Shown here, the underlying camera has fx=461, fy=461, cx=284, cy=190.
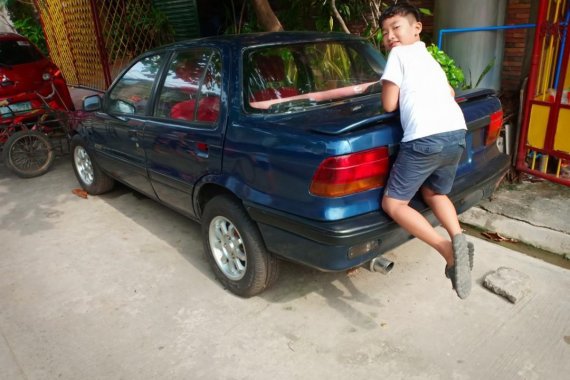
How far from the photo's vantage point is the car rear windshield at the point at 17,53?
23.0 feet

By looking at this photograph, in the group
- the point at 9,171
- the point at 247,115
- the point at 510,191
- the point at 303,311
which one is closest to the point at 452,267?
the point at 303,311

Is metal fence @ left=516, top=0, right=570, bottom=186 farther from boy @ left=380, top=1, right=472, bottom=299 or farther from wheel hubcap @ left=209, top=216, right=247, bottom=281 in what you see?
wheel hubcap @ left=209, top=216, right=247, bottom=281

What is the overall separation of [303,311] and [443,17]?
3931mm

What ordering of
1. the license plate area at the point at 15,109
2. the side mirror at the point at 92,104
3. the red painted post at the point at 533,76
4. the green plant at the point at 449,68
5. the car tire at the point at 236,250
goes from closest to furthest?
the car tire at the point at 236,250
the red painted post at the point at 533,76
the side mirror at the point at 92,104
the green plant at the point at 449,68
the license plate area at the point at 15,109

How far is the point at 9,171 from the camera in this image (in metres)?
6.35

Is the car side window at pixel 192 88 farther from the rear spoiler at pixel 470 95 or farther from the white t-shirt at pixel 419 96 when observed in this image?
the rear spoiler at pixel 470 95

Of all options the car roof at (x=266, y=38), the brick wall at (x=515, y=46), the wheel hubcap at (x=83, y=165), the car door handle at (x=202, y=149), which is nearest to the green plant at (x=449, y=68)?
the brick wall at (x=515, y=46)

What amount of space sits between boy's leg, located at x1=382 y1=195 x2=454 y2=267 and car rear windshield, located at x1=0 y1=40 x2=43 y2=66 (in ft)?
22.3

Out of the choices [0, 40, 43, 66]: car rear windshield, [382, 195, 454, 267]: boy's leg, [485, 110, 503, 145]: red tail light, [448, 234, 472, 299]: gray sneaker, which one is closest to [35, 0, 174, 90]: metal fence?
[0, 40, 43, 66]: car rear windshield

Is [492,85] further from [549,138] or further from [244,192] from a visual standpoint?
[244,192]

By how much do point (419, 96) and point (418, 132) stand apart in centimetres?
20

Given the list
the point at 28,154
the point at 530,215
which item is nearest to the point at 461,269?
the point at 530,215

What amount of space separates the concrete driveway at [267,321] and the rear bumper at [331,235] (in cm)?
53

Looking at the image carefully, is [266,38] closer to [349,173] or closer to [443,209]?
[349,173]
